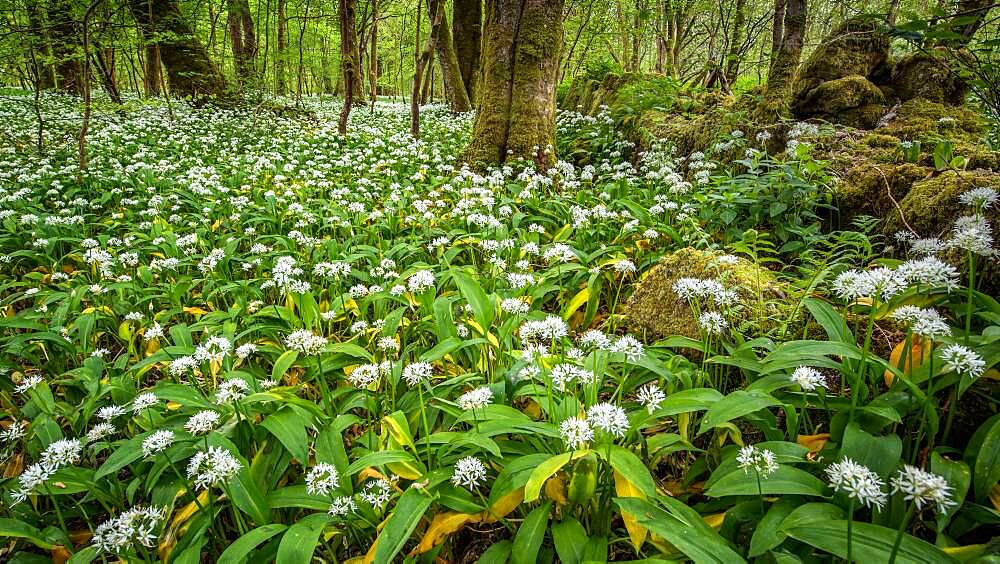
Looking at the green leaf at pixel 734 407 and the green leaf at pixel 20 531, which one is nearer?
the green leaf at pixel 734 407

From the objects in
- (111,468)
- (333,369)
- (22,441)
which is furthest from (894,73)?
(22,441)

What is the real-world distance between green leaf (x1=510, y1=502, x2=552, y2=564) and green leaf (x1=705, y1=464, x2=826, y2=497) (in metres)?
0.53

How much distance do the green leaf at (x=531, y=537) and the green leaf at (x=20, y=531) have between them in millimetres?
1881

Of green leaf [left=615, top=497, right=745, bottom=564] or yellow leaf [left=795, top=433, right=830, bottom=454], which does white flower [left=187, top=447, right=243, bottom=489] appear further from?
yellow leaf [left=795, top=433, right=830, bottom=454]

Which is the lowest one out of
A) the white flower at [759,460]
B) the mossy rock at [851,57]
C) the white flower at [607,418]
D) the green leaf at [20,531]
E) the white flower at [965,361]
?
the green leaf at [20,531]

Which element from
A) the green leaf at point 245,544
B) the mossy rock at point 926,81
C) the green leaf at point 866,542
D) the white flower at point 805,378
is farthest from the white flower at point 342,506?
the mossy rock at point 926,81

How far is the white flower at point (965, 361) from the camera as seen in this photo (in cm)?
127

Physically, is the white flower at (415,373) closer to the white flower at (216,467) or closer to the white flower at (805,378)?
the white flower at (216,467)

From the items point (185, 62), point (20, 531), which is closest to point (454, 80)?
point (185, 62)

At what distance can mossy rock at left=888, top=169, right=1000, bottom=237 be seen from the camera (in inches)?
93.0

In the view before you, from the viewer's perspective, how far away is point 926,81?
14.7 feet

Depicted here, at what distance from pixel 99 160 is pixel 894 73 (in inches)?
420

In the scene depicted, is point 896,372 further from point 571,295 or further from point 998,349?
point 571,295

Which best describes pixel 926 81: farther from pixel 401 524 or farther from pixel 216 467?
pixel 216 467
